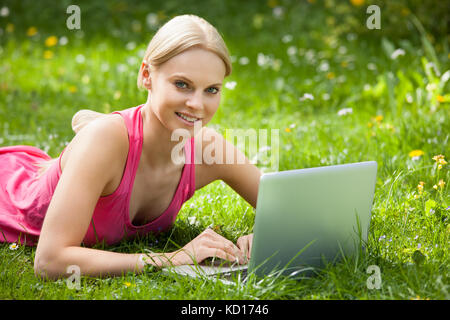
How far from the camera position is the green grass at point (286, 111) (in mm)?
2123

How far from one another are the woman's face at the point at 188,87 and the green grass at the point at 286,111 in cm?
A: 54

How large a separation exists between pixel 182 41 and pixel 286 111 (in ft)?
8.33

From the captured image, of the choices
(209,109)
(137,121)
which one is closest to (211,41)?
(209,109)

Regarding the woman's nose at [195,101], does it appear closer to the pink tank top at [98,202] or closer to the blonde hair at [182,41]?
the blonde hair at [182,41]

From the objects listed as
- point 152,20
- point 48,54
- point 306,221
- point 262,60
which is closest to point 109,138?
point 306,221

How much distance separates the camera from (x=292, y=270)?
6.84 ft

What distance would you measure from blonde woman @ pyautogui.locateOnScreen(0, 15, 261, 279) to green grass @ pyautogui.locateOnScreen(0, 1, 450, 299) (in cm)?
10

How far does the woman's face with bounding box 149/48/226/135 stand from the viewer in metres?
2.16

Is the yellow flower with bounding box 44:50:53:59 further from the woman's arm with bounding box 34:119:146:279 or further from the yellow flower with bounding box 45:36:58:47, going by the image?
the woman's arm with bounding box 34:119:146:279

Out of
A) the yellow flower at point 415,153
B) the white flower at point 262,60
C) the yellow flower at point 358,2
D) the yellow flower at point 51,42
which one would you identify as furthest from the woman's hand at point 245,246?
the yellow flower at point 51,42

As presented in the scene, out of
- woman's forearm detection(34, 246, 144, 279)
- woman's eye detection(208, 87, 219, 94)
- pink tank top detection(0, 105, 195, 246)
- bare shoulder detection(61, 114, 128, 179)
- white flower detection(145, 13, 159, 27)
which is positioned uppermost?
white flower detection(145, 13, 159, 27)

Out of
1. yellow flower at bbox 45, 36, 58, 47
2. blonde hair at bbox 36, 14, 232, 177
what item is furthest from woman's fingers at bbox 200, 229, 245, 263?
yellow flower at bbox 45, 36, 58, 47
